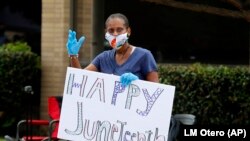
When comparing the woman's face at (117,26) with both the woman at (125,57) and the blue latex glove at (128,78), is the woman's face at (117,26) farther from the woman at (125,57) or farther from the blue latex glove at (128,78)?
the blue latex glove at (128,78)

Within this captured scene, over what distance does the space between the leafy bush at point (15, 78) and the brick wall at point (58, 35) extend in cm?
21

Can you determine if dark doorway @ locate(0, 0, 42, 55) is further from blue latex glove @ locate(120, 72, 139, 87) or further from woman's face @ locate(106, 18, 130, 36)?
blue latex glove @ locate(120, 72, 139, 87)

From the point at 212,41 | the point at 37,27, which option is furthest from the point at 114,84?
the point at 37,27

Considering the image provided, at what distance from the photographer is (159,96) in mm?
4637

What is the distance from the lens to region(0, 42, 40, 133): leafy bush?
970cm

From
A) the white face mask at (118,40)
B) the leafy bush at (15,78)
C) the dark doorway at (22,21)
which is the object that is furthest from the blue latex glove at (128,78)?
the dark doorway at (22,21)

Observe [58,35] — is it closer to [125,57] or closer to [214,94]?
[214,94]

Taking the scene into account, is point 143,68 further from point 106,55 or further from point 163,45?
point 163,45

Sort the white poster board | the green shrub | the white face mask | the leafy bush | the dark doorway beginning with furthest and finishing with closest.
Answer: the dark doorway < the leafy bush < the green shrub < the white face mask < the white poster board

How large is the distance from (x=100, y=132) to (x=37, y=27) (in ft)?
20.4

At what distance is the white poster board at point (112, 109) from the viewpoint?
4621mm

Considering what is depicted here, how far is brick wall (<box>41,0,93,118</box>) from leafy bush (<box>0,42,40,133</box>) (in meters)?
0.21

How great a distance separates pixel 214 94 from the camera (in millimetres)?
8062

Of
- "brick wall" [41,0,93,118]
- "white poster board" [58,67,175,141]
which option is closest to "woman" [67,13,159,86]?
"white poster board" [58,67,175,141]
